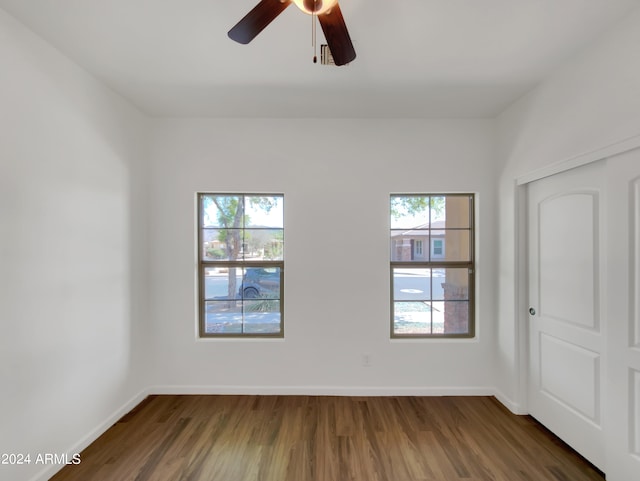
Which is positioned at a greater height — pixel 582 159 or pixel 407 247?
pixel 582 159

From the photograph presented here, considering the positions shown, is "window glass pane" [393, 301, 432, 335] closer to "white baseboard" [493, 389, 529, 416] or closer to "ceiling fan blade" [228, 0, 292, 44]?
"white baseboard" [493, 389, 529, 416]

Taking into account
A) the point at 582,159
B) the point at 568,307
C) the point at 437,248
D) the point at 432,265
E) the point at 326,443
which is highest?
the point at 582,159

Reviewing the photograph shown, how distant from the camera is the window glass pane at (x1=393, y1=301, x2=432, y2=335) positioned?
9.29 feet

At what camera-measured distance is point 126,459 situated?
6.41ft

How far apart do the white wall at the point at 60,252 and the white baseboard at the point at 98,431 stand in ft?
0.04

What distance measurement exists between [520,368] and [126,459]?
3.13 meters

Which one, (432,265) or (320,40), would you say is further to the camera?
(432,265)

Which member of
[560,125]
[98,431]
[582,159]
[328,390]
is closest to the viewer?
[582,159]

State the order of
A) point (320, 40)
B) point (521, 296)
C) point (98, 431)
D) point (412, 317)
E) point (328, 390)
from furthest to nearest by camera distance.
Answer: point (412, 317)
point (328, 390)
point (521, 296)
point (98, 431)
point (320, 40)

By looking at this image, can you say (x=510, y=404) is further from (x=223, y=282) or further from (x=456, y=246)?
(x=223, y=282)

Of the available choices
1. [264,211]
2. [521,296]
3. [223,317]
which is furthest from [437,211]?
[223,317]

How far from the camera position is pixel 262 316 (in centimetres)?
285

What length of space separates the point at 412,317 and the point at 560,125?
1.96m

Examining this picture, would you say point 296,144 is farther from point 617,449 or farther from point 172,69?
point 617,449
